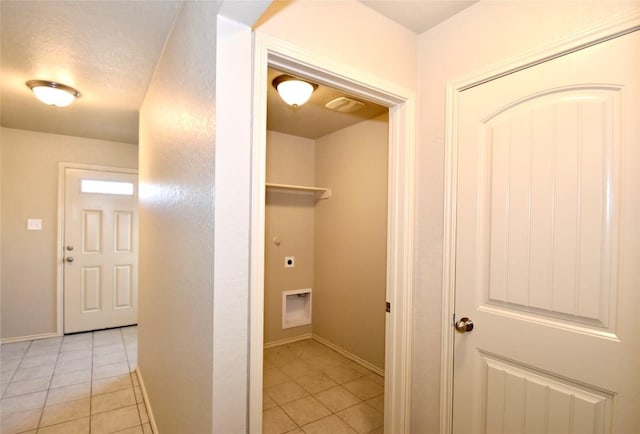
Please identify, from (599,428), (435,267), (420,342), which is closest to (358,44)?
(435,267)

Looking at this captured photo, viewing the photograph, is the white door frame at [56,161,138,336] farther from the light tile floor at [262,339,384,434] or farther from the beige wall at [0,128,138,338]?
the light tile floor at [262,339,384,434]

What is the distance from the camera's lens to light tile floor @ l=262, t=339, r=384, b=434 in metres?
2.12

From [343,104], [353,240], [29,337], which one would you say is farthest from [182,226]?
[29,337]

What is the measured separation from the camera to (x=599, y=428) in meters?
1.10

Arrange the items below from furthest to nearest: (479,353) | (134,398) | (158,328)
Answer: (134,398) → (158,328) → (479,353)

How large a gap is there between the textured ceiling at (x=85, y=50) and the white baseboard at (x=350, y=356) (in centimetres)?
302

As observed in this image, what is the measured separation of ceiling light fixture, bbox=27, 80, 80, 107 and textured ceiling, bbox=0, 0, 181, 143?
0.20ft

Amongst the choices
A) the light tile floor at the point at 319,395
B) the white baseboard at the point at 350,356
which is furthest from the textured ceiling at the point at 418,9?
the white baseboard at the point at 350,356

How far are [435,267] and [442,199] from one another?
347mm

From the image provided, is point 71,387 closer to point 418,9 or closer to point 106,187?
point 106,187

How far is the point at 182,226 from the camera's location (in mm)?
1469

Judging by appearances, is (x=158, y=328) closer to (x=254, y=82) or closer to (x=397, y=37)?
(x=254, y=82)

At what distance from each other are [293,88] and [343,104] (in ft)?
2.07

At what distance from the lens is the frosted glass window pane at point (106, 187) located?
3883 mm
